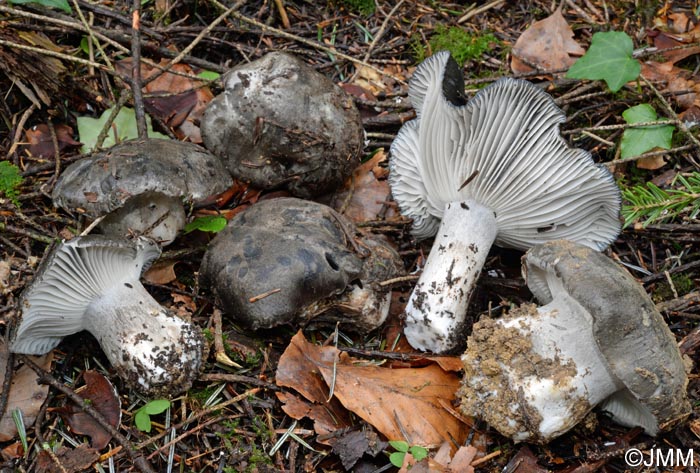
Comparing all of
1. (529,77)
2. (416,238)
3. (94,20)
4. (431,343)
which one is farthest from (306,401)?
(94,20)

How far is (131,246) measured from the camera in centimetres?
304

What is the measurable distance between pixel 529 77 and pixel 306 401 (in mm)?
2511

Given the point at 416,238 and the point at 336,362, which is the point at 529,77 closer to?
the point at 416,238

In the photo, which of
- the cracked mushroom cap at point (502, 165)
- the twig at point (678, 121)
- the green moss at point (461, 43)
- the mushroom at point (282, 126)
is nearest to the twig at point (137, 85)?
the mushroom at point (282, 126)

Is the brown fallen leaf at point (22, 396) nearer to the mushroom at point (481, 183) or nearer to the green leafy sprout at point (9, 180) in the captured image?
the green leafy sprout at point (9, 180)

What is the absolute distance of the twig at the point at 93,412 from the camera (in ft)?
9.20

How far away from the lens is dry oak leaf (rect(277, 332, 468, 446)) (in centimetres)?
291

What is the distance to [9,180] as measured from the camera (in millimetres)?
3473

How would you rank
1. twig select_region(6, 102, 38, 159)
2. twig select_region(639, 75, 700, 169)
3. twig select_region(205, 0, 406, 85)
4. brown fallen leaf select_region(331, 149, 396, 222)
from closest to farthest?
twig select_region(639, 75, 700, 169)
twig select_region(6, 102, 38, 159)
brown fallen leaf select_region(331, 149, 396, 222)
twig select_region(205, 0, 406, 85)

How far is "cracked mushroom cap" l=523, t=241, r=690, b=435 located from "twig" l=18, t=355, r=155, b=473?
1.96 meters

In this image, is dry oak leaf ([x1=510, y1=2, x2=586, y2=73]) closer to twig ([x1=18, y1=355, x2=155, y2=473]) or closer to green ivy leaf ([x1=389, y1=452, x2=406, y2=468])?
green ivy leaf ([x1=389, y1=452, x2=406, y2=468])

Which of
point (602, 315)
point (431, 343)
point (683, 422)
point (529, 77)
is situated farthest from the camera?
point (529, 77)

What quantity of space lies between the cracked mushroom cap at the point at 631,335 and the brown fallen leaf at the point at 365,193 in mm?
1445

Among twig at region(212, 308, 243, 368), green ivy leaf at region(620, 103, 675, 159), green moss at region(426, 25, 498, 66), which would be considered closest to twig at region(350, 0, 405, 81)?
green moss at region(426, 25, 498, 66)
